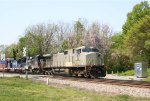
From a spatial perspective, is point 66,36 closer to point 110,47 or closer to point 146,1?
point 110,47

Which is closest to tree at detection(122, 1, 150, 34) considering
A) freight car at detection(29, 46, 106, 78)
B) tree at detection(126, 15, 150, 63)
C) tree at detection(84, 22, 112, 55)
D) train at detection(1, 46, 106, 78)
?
tree at detection(84, 22, 112, 55)

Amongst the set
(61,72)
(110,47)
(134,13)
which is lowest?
(61,72)

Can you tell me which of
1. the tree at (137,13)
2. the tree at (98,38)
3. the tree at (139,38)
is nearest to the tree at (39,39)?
the tree at (98,38)

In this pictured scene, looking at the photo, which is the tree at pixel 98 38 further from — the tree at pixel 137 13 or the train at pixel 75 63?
the train at pixel 75 63

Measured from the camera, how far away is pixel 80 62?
35375 millimetres

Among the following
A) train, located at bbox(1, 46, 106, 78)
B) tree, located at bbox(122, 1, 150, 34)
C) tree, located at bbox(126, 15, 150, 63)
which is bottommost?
train, located at bbox(1, 46, 106, 78)

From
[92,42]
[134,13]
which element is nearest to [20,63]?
[92,42]

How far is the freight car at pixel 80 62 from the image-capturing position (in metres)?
34.2

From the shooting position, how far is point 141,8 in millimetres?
75625

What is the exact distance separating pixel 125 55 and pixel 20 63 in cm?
2175

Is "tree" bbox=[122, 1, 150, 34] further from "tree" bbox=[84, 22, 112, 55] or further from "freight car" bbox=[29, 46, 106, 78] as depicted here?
"freight car" bbox=[29, 46, 106, 78]

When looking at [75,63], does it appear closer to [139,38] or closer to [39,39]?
[139,38]

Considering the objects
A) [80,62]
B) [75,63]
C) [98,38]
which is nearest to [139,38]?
[98,38]

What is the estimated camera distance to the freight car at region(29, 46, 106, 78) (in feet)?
112
